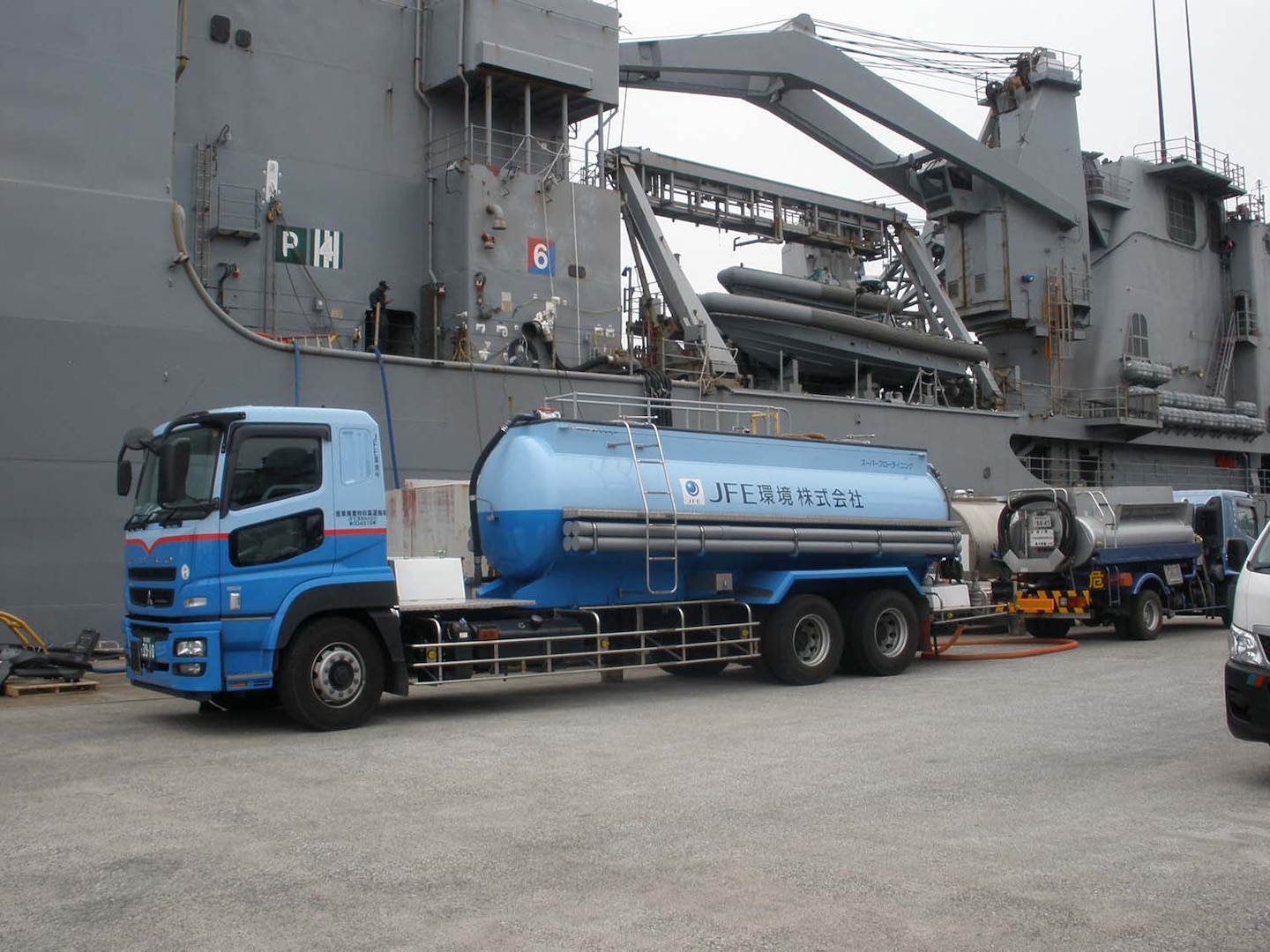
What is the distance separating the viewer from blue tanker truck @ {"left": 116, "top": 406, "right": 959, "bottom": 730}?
962cm

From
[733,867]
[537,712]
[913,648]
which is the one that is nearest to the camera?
[733,867]

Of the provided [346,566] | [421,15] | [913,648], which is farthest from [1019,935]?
[421,15]

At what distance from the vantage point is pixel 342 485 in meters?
10.2

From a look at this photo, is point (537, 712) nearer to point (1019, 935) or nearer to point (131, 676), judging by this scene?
point (131, 676)

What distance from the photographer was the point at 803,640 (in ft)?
43.7

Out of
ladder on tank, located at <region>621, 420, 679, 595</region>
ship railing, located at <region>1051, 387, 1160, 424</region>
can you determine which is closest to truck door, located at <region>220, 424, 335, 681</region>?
ladder on tank, located at <region>621, 420, 679, 595</region>

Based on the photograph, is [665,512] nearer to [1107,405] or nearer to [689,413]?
[689,413]

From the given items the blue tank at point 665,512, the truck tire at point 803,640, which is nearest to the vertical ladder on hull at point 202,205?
the blue tank at point 665,512

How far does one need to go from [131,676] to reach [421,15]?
13.1 m

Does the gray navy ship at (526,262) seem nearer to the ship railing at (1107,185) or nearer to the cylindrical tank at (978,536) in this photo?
the ship railing at (1107,185)

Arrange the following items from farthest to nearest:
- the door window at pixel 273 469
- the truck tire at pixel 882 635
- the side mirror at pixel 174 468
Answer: the truck tire at pixel 882 635
the door window at pixel 273 469
the side mirror at pixel 174 468

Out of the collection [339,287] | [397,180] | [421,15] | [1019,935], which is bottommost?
[1019,935]

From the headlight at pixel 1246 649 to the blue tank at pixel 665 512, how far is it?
570 centimetres

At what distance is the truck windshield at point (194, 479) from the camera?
31.6 ft
